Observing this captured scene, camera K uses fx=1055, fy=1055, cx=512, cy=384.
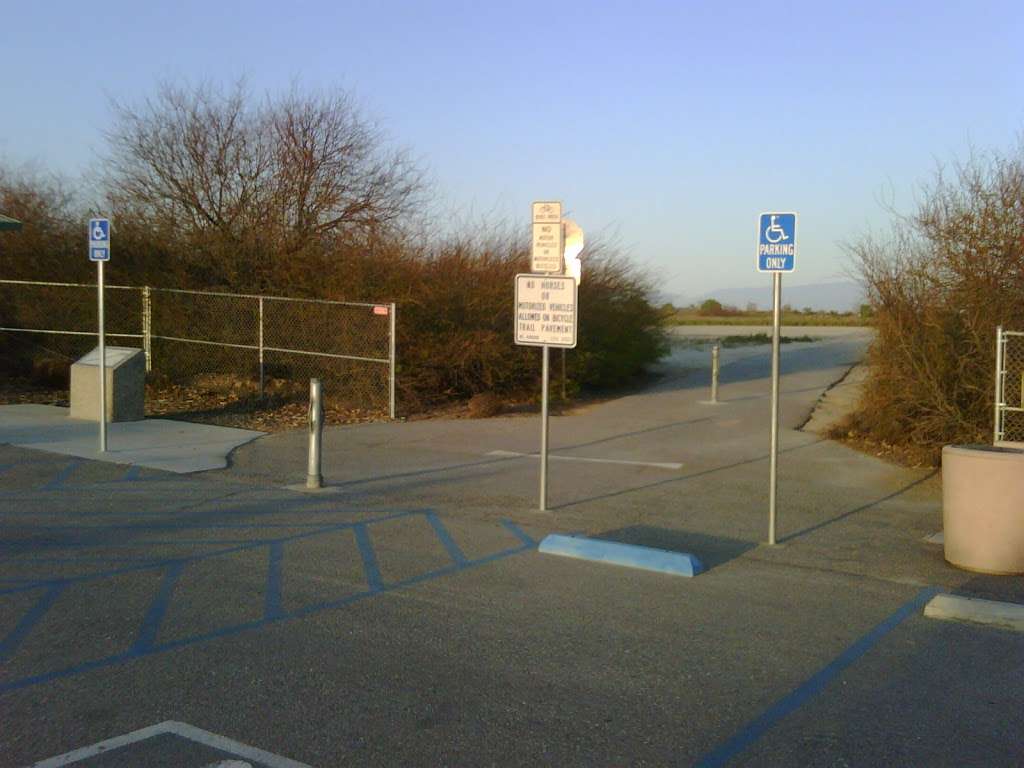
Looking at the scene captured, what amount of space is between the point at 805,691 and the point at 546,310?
5.34m

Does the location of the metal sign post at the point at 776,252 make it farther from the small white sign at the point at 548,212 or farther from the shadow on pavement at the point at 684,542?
the small white sign at the point at 548,212

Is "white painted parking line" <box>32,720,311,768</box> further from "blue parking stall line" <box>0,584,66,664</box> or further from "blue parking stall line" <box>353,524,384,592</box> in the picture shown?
"blue parking stall line" <box>353,524,384,592</box>

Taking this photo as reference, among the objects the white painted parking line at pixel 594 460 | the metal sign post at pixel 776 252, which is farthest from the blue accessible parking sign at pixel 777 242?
the white painted parking line at pixel 594 460

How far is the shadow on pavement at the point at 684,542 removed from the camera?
343 inches

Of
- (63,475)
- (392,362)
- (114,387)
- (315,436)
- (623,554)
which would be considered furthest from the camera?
(392,362)

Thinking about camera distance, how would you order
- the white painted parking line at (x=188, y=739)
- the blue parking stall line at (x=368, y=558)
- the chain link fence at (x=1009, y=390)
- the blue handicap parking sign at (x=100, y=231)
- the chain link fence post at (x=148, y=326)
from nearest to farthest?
the white painted parking line at (x=188, y=739), the blue parking stall line at (x=368, y=558), the chain link fence at (x=1009, y=390), the blue handicap parking sign at (x=100, y=231), the chain link fence post at (x=148, y=326)

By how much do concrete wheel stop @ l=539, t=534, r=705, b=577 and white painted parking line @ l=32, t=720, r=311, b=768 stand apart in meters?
4.08

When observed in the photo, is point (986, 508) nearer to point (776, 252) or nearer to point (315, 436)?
point (776, 252)

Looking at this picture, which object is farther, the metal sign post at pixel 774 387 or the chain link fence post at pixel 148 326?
the chain link fence post at pixel 148 326

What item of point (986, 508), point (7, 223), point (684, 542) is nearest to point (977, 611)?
point (986, 508)

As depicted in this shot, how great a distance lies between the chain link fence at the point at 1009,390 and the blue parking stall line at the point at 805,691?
475 cm

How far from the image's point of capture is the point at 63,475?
38.6 ft

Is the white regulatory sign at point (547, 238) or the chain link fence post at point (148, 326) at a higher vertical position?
the white regulatory sign at point (547, 238)

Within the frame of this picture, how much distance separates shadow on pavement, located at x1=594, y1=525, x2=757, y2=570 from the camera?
8.71 metres
